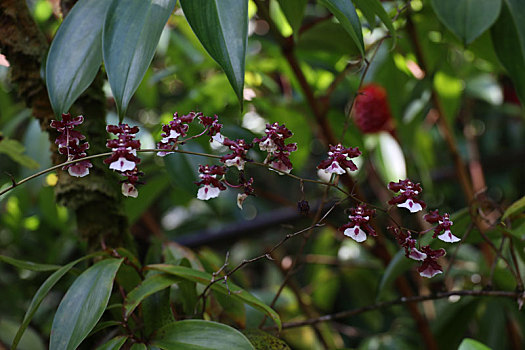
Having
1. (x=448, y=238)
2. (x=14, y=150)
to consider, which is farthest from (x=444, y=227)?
(x=14, y=150)

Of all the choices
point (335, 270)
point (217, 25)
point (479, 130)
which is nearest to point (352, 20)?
point (217, 25)

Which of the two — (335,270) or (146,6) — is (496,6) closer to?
(146,6)

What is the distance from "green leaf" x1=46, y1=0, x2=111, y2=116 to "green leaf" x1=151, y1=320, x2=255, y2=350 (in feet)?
0.49

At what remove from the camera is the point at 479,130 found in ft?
3.61

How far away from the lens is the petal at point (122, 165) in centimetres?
29

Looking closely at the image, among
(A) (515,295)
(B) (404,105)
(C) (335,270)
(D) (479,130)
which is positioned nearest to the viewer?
(A) (515,295)

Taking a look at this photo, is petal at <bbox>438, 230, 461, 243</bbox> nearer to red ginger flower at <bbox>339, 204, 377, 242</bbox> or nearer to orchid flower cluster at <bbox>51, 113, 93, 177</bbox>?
red ginger flower at <bbox>339, 204, 377, 242</bbox>

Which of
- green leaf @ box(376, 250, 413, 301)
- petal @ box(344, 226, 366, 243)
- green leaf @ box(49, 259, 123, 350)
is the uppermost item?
petal @ box(344, 226, 366, 243)

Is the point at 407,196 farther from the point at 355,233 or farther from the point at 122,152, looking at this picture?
the point at 122,152

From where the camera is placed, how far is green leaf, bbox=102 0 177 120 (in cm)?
28

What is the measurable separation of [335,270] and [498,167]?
333 millimetres

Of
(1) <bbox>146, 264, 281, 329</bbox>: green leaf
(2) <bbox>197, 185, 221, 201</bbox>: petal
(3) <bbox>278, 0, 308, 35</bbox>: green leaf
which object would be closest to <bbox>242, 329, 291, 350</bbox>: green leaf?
(1) <bbox>146, 264, 281, 329</bbox>: green leaf

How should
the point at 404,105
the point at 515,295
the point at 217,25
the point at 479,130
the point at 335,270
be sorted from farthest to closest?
the point at 479,130
the point at 335,270
the point at 404,105
the point at 515,295
the point at 217,25

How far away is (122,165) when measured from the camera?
288 mm
